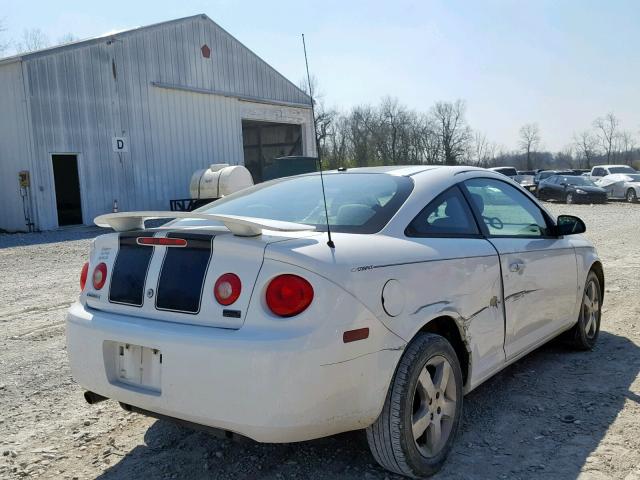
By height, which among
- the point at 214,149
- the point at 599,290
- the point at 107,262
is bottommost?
the point at 599,290

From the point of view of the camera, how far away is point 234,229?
2574 mm

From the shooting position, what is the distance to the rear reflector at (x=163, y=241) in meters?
2.69

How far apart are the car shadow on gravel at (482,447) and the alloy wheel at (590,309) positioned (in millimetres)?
712

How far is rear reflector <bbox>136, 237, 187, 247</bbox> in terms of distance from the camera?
2693 millimetres

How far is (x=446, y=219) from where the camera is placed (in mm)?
3285

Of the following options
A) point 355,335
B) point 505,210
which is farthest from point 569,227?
point 355,335

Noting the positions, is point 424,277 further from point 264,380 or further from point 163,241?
point 163,241

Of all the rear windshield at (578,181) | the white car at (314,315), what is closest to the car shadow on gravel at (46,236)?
the white car at (314,315)

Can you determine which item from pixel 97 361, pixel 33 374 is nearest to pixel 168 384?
pixel 97 361

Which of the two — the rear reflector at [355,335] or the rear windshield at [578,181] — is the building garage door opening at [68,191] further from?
the rear windshield at [578,181]

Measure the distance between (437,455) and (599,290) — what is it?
2887 mm

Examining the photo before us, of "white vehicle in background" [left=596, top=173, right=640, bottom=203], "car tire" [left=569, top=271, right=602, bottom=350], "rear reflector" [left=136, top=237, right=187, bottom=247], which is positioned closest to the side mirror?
"car tire" [left=569, top=271, right=602, bottom=350]

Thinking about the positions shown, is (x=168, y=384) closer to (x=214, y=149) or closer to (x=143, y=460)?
(x=143, y=460)

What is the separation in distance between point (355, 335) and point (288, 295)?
0.34 m
